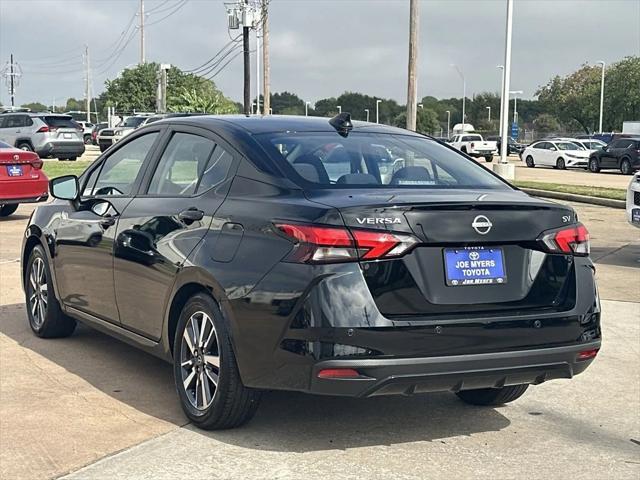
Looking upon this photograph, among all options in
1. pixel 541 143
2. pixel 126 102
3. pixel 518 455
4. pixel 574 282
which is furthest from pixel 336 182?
pixel 126 102

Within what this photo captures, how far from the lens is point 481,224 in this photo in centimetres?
437

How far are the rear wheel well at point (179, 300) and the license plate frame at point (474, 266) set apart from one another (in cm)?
125

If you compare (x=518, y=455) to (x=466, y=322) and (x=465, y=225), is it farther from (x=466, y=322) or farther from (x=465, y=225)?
(x=465, y=225)

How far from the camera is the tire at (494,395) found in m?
5.36

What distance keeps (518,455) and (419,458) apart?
507 millimetres

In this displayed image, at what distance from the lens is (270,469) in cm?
428

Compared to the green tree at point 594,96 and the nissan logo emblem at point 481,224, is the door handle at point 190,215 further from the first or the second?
the green tree at point 594,96

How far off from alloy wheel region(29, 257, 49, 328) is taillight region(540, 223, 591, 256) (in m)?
3.83

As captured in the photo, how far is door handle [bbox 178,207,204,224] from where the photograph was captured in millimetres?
4949

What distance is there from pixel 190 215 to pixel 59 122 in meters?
29.3

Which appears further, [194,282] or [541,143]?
[541,143]

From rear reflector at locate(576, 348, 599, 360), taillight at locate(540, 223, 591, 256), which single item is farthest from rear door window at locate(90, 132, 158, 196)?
rear reflector at locate(576, 348, 599, 360)

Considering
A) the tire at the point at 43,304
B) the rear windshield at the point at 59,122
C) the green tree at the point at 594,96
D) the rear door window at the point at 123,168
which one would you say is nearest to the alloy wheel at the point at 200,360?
the rear door window at the point at 123,168

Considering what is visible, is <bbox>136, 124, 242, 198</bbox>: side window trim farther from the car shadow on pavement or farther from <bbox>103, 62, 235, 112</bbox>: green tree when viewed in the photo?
<bbox>103, 62, 235, 112</bbox>: green tree
